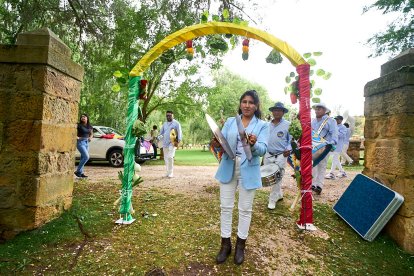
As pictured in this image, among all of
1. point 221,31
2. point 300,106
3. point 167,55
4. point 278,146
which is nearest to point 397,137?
point 300,106

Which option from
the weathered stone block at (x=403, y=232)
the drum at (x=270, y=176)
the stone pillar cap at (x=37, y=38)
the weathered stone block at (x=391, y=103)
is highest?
the stone pillar cap at (x=37, y=38)

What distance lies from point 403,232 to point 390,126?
150 centimetres

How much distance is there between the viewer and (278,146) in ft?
16.6

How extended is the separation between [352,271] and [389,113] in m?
2.37

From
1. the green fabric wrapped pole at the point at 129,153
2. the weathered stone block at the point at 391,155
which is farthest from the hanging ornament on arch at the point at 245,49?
the weathered stone block at the point at 391,155

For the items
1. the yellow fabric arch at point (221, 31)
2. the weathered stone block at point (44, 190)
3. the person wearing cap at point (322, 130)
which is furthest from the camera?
the person wearing cap at point (322, 130)

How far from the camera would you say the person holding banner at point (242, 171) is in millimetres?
3025

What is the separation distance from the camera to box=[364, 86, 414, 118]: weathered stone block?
3814mm

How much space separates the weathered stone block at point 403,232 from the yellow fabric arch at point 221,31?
8.57 ft

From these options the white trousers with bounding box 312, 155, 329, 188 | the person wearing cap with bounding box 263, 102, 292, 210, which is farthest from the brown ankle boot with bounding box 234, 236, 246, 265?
the white trousers with bounding box 312, 155, 329, 188

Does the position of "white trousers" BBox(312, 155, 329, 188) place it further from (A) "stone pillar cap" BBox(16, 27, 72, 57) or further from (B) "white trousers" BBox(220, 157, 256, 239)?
(A) "stone pillar cap" BBox(16, 27, 72, 57)

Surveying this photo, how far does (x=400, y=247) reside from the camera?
12.3ft

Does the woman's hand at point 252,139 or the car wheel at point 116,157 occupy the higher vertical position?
the woman's hand at point 252,139

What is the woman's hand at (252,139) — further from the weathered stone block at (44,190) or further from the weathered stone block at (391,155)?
the weathered stone block at (44,190)
